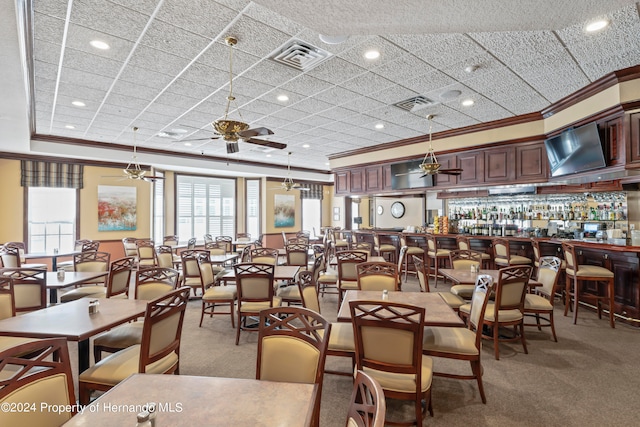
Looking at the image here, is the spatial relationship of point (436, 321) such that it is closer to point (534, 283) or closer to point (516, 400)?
point (516, 400)

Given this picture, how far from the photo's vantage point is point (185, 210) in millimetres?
10750

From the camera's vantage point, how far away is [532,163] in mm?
5922

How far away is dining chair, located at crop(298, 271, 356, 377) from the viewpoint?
2.58 m

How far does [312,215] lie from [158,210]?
20.2 ft

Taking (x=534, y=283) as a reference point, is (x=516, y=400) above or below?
below

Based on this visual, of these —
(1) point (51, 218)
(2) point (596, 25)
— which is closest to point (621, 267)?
(2) point (596, 25)

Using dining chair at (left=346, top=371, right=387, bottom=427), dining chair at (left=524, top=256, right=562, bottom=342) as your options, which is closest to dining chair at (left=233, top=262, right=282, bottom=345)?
dining chair at (left=346, top=371, right=387, bottom=427)

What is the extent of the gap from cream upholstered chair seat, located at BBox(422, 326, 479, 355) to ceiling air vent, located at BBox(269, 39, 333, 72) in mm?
3136

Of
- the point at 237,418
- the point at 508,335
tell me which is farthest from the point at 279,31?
the point at 508,335

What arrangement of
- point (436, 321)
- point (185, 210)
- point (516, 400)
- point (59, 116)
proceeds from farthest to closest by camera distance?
point (185, 210) → point (59, 116) → point (516, 400) → point (436, 321)

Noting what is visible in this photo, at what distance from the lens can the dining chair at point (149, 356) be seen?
2137 millimetres

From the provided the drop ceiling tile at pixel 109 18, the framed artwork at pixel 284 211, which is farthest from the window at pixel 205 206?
the drop ceiling tile at pixel 109 18

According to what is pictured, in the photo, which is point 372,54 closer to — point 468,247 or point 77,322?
point 77,322

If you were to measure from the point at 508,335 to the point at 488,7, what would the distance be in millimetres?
3836
